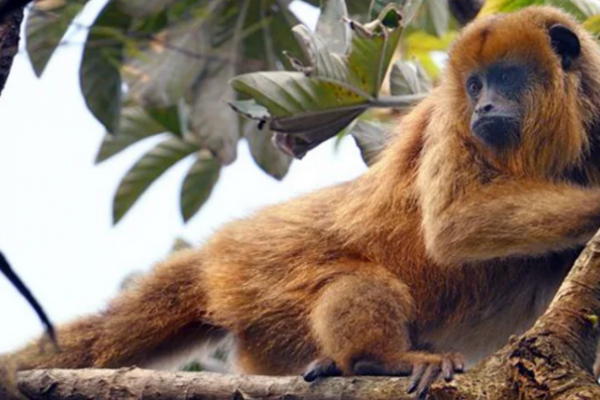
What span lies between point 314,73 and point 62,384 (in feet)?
6.40

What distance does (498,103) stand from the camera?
448cm

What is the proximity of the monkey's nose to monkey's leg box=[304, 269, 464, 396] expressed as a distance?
0.92 meters

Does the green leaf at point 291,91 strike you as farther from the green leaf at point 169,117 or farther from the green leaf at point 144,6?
the green leaf at point 169,117

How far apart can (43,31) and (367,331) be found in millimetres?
3202

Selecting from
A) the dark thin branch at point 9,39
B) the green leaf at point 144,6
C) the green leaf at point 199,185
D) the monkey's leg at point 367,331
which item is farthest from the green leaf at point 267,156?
the dark thin branch at point 9,39

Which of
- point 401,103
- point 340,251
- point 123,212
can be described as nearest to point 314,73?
point 401,103

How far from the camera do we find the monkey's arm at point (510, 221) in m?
3.91

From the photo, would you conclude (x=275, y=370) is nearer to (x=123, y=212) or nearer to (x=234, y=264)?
(x=234, y=264)

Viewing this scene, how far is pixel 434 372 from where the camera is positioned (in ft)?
12.6

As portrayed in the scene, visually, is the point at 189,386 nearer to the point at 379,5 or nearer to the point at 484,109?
the point at 484,109

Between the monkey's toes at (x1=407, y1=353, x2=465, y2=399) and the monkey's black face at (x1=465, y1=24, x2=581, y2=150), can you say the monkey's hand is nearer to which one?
the monkey's toes at (x1=407, y1=353, x2=465, y2=399)

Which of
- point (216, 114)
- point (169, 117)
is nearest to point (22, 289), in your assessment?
point (216, 114)

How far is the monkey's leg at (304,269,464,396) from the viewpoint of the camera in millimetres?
4156

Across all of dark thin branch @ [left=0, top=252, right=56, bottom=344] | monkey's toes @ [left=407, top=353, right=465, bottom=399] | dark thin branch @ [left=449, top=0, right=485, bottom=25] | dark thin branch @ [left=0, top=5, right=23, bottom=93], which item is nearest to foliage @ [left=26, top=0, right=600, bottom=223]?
dark thin branch @ [left=449, top=0, right=485, bottom=25]
